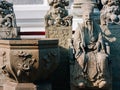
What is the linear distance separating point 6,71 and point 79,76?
115 centimetres

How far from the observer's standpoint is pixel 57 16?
945cm

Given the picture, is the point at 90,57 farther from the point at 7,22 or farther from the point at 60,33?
the point at 7,22

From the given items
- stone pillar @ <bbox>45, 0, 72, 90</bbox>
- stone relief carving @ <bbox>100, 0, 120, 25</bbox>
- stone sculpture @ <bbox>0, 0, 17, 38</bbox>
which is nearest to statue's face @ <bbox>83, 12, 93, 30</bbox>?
stone pillar @ <bbox>45, 0, 72, 90</bbox>

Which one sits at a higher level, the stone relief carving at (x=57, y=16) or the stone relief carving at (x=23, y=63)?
the stone relief carving at (x=57, y=16)

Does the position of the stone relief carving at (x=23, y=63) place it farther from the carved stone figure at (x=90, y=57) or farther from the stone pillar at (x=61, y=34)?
the stone pillar at (x=61, y=34)

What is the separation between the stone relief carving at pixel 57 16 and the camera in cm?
924

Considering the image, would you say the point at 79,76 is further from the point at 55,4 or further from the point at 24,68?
the point at 55,4

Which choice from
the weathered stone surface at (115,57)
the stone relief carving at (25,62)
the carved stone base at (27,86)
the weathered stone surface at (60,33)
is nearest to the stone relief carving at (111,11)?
the weathered stone surface at (60,33)

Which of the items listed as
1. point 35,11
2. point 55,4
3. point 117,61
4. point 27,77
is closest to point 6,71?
point 27,77

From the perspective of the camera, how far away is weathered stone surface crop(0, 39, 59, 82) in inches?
275

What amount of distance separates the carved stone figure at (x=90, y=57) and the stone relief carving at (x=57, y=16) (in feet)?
4.98

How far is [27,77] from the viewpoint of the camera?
712cm

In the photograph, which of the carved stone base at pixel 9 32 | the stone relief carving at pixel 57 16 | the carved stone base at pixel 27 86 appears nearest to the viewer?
the carved stone base at pixel 27 86

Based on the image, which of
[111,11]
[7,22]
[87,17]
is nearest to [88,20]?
[87,17]
